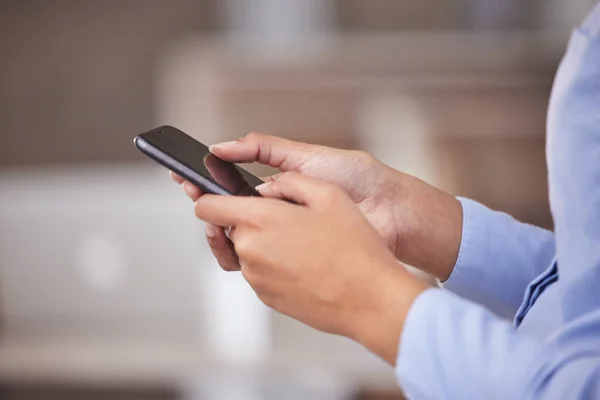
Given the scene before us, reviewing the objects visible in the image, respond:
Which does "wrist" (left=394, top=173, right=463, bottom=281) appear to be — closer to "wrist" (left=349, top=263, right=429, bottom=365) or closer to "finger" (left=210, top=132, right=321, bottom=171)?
"finger" (left=210, top=132, right=321, bottom=171)

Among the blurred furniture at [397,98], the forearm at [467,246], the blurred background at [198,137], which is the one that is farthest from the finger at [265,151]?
the blurred furniture at [397,98]

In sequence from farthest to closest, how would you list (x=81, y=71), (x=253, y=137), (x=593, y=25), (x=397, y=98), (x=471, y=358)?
(x=81, y=71) < (x=397, y=98) < (x=253, y=137) < (x=593, y=25) < (x=471, y=358)

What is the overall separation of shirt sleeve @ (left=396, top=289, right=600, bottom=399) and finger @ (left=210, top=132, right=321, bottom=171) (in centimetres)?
25

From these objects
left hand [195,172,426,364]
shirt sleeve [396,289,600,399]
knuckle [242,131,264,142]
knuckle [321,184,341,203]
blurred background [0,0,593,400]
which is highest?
knuckle [321,184,341,203]

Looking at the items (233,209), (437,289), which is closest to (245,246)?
(233,209)

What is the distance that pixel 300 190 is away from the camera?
1.95ft

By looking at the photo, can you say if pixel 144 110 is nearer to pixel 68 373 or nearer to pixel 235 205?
pixel 68 373

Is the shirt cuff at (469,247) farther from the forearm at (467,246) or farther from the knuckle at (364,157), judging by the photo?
the knuckle at (364,157)

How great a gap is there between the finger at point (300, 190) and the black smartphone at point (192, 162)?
3 cm

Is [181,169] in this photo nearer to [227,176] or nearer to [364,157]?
[227,176]

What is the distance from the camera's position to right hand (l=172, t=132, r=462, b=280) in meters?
0.79

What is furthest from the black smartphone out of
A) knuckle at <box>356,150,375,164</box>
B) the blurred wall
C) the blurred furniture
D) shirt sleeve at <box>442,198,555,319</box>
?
the blurred wall

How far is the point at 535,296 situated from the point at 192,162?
331mm

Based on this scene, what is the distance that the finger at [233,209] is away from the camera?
0.57 meters
